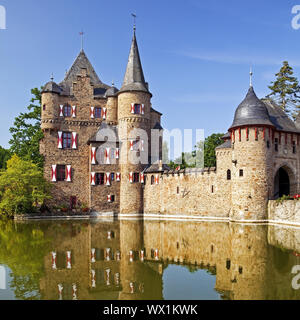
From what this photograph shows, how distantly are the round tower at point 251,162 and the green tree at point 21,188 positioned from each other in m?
14.2

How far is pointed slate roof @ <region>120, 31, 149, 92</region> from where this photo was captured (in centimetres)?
2692

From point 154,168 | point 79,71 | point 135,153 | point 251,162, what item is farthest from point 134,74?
point 251,162

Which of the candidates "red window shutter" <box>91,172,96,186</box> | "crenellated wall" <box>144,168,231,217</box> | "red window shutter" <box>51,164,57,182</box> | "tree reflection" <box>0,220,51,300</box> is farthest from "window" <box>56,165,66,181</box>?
"tree reflection" <box>0,220,51,300</box>

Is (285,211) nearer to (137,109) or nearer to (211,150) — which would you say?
(137,109)

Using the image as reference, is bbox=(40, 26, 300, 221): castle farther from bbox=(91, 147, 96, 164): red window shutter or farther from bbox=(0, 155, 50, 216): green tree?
bbox=(0, 155, 50, 216): green tree

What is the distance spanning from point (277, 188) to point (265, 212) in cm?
494

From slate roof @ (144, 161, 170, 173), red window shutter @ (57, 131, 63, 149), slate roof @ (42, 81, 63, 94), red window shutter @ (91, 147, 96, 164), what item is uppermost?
slate roof @ (42, 81, 63, 94)

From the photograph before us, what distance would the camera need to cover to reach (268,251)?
11617 millimetres

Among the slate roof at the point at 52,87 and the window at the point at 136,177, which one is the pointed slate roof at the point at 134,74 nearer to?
the slate roof at the point at 52,87

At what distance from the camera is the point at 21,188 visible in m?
25.6
